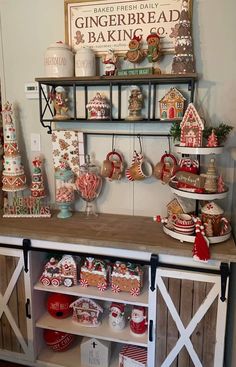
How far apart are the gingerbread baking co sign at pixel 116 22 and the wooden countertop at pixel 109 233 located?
3.09 ft

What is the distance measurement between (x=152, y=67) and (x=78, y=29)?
483 mm

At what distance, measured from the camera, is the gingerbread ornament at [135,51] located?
1.63 meters

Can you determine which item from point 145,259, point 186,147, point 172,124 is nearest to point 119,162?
point 172,124

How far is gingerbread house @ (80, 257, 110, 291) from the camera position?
5.29ft

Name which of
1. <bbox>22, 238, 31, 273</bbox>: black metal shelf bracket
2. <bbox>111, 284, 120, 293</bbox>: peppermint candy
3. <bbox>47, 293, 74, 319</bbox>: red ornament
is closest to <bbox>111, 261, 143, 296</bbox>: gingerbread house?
<bbox>111, 284, 120, 293</bbox>: peppermint candy

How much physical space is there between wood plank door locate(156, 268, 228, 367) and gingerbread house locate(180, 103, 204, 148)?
1.90 feet

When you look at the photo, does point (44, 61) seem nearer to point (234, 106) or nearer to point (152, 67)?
point (152, 67)

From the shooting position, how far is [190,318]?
55.8 inches

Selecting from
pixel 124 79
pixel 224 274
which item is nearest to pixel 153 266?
pixel 224 274

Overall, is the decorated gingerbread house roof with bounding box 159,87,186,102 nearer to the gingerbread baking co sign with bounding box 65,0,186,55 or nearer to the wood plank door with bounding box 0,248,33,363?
the gingerbread baking co sign with bounding box 65,0,186,55

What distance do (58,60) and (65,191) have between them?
2.36ft

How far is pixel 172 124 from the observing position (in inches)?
66.9

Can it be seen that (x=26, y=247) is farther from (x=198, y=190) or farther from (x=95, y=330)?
(x=198, y=190)

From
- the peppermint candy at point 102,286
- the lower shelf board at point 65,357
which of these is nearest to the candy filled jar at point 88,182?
the peppermint candy at point 102,286
